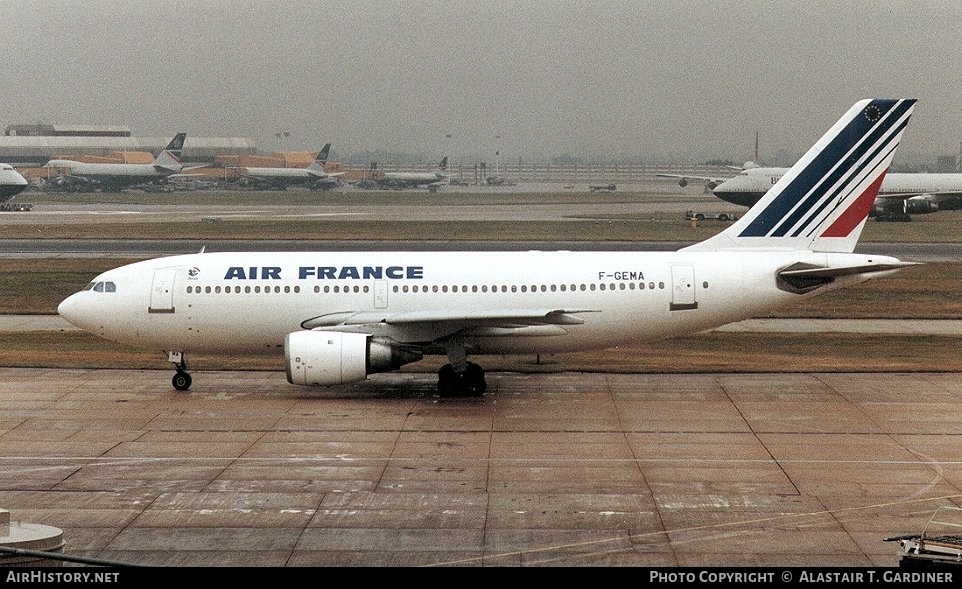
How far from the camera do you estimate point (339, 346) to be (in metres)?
29.7

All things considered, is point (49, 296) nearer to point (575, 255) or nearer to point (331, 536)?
point (575, 255)

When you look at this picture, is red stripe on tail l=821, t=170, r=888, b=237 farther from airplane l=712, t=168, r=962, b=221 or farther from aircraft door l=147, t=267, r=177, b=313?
airplane l=712, t=168, r=962, b=221

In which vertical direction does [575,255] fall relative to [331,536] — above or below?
above

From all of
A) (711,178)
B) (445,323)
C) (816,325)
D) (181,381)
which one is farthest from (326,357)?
(711,178)

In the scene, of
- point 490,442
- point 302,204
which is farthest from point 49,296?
point 302,204

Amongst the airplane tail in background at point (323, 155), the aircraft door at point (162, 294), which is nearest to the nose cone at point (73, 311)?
the aircraft door at point (162, 294)

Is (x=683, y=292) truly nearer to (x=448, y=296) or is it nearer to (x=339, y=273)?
(x=448, y=296)

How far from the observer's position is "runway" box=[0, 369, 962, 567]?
18594mm

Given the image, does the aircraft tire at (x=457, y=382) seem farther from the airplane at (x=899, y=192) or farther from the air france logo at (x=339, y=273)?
the airplane at (x=899, y=192)

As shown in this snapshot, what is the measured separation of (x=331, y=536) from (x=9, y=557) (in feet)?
27.1

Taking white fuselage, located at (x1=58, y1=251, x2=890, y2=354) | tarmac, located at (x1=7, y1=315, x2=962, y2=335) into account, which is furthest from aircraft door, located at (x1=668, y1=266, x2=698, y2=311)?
tarmac, located at (x1=7, y1=315, x2=962, y2=335)

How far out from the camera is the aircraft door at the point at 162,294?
32.0 metres

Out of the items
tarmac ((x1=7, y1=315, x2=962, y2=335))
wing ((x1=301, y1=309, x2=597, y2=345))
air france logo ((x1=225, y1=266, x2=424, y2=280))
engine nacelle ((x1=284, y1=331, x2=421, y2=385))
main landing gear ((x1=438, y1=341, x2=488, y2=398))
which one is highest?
air france logo ((x1=225, y1=266, x2=424, y2=280))

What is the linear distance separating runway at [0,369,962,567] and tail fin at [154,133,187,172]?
13562cm
